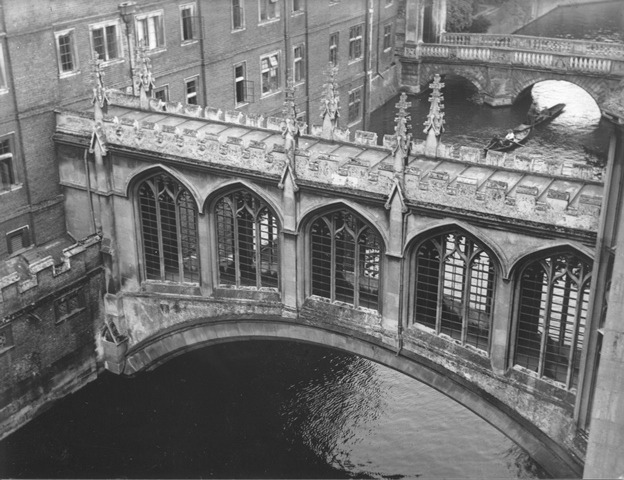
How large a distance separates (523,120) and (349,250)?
47869 mm

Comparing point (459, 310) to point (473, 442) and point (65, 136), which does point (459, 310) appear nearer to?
point (473, 442)

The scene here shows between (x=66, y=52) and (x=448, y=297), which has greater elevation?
(x=66, y=52)

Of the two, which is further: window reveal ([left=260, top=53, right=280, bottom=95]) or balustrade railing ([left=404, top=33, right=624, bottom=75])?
balustrade railing ([left=404, top=33, right=624, bottom=75])

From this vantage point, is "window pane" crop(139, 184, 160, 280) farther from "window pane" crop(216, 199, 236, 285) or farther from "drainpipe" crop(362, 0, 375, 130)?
"drainpipe" crop(362, 0, 375, 130)

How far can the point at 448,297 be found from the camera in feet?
121

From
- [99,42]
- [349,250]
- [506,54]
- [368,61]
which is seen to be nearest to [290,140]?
[349,250]

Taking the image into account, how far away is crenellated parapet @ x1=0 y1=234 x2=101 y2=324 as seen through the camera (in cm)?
4084

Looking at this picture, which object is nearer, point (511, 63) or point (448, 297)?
point (448, 297)

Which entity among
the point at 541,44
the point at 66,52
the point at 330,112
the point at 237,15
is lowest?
the point at 541,44

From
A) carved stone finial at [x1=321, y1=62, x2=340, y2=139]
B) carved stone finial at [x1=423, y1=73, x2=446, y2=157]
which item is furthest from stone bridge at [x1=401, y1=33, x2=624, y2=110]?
carved stone finial at [x1=423, y1=73, x2=446, y2=157]

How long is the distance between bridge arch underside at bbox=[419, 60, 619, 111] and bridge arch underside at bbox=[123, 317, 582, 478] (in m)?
46.7

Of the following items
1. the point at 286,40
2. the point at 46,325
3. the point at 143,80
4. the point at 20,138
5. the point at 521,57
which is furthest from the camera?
the point at 521,57

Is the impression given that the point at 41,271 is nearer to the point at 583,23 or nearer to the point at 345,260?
the point at 345,260

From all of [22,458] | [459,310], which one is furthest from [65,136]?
[459,310]
